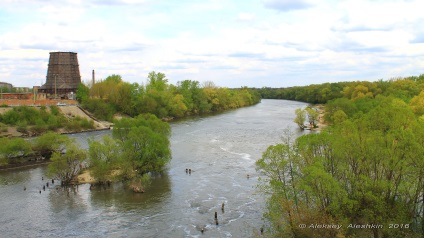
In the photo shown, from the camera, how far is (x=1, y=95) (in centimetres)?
11138

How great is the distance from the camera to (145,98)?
103m

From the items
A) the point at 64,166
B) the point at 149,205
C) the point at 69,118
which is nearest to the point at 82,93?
the point at 69,118

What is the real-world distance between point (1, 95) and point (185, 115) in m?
49.4

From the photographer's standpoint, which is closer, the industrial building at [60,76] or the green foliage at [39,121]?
the green foliage at [39,121]

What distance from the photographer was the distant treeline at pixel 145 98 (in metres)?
98.3

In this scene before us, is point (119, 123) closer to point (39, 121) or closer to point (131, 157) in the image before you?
point (131, 157)

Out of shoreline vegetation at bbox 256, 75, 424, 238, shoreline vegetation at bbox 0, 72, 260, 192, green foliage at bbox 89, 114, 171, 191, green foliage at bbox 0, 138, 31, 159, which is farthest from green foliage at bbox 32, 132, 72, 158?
shoreline vegetation at bbox 256, 75, 424, 238

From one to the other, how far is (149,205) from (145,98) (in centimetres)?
7147

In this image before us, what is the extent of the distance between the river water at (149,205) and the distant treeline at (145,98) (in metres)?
51.6

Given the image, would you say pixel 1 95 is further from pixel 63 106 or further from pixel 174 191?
pixel 174 191

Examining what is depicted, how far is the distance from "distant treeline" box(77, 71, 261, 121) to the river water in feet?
169

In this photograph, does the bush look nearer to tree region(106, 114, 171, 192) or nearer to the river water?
the river water

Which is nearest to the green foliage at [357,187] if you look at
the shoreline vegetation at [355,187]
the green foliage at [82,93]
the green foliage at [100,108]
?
the shoreline vegetation at [355,187]

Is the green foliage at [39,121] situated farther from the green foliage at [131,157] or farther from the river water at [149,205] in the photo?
the green foliage at [131,157]
